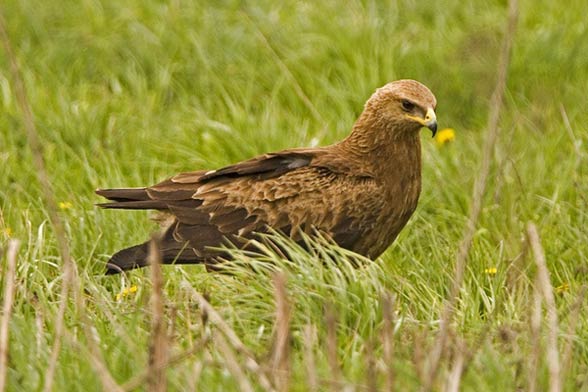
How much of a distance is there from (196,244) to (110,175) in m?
1.19

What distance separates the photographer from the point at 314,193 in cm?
621

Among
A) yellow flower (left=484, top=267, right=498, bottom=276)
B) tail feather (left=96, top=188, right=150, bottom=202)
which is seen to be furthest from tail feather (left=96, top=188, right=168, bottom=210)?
yellow flower (left=484, top=267, right=498, bottom=276)

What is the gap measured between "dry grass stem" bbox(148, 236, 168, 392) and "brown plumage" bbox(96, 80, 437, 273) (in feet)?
7.30

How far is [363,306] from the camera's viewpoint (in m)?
5.01

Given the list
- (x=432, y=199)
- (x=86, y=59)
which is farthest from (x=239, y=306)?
(x=86, y=59)

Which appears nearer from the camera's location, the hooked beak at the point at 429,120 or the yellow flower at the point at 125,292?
the yellow flower at the point at 125,292

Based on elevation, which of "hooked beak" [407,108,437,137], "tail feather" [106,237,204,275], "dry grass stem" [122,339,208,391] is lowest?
"tail feather" [106,237,204,275]

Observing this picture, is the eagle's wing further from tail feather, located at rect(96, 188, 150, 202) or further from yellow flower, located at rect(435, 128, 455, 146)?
yellow flower, located at rect(435, 128, 455, 146)

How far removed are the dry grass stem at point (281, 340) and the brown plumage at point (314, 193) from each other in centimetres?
201

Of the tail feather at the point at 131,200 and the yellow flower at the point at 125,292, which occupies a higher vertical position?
the tail feather at the point at 131,200

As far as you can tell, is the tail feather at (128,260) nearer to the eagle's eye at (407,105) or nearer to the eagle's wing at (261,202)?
the eagle's wing at (261,202)

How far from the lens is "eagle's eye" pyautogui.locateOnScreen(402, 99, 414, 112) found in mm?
6309

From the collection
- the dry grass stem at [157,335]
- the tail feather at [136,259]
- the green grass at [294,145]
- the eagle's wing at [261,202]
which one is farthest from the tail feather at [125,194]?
the dry grass stem at [157,335]

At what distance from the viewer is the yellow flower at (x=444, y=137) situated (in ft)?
25.0
